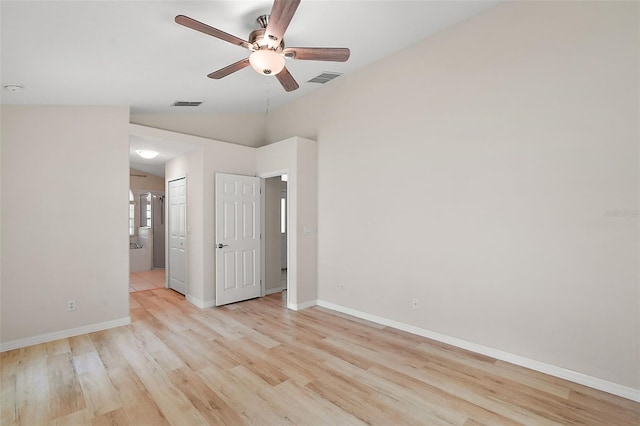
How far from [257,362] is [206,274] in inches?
88.8

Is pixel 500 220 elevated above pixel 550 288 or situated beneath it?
elevated above

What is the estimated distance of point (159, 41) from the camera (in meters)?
2.71

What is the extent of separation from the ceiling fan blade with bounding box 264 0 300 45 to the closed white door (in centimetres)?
377

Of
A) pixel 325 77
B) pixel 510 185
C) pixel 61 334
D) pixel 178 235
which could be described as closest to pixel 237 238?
pixel 178 235

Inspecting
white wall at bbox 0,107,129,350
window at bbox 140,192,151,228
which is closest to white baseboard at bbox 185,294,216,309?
white wall at bbox 0,107,129,350

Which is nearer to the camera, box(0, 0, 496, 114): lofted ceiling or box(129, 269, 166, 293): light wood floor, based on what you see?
box(0, 0, 496, 114): lofted ceiling

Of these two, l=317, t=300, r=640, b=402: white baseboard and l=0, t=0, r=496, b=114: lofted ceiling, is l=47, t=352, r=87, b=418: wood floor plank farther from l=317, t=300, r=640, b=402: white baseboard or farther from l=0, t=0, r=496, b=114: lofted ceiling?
l=317, t=300, r=640, b=402: white baseboard

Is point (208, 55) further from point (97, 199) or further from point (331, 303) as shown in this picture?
point (331, 303)

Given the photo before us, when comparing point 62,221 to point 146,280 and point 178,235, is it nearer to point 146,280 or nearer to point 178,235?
point 178,235

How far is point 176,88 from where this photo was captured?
3.81 m

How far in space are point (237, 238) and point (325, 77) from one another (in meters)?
2.79

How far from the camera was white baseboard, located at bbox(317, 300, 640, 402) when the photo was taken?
252cm

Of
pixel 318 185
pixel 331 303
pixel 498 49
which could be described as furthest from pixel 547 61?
pixel 331 303

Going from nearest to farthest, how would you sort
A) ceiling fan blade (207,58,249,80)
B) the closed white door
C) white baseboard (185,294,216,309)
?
ceiling fan blade (207,58,249,80)
white baseboard (185,294,216,309)
the closed white door
